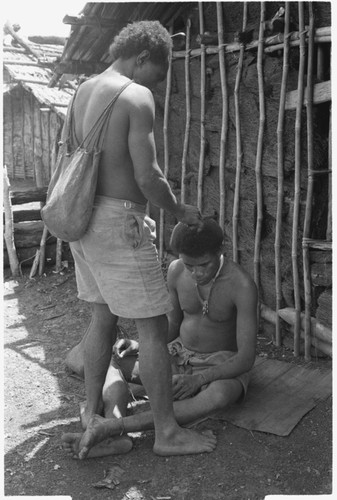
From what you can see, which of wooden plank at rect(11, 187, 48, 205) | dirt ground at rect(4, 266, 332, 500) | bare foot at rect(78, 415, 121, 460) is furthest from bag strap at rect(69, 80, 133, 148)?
wooden plank at rect(11, 187, 48, 205)

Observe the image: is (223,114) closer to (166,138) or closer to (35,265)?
(166,138)

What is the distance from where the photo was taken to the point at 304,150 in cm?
405

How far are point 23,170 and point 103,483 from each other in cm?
1142

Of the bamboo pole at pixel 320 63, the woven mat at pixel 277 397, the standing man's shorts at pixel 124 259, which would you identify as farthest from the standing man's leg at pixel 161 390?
the bamboo pole at pixel 320 63

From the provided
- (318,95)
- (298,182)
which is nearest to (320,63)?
(318,95)

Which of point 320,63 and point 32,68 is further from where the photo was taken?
point 32,68

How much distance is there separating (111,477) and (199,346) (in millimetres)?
1048

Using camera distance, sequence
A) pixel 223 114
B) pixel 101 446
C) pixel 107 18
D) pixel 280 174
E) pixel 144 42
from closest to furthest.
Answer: pixel 144 42 < pixel 101 446 < pixel 280 174 < pixel 223 114 < pixel 107 18

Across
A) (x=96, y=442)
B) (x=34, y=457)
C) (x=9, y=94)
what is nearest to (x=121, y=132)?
(x=96, y=442)

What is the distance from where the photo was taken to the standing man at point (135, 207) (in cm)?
277

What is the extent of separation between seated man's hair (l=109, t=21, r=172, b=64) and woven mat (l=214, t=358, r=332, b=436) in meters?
2.01

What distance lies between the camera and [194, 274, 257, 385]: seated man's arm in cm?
340

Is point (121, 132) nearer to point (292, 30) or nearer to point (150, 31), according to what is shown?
point (150, 31)

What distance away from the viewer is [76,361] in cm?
426
